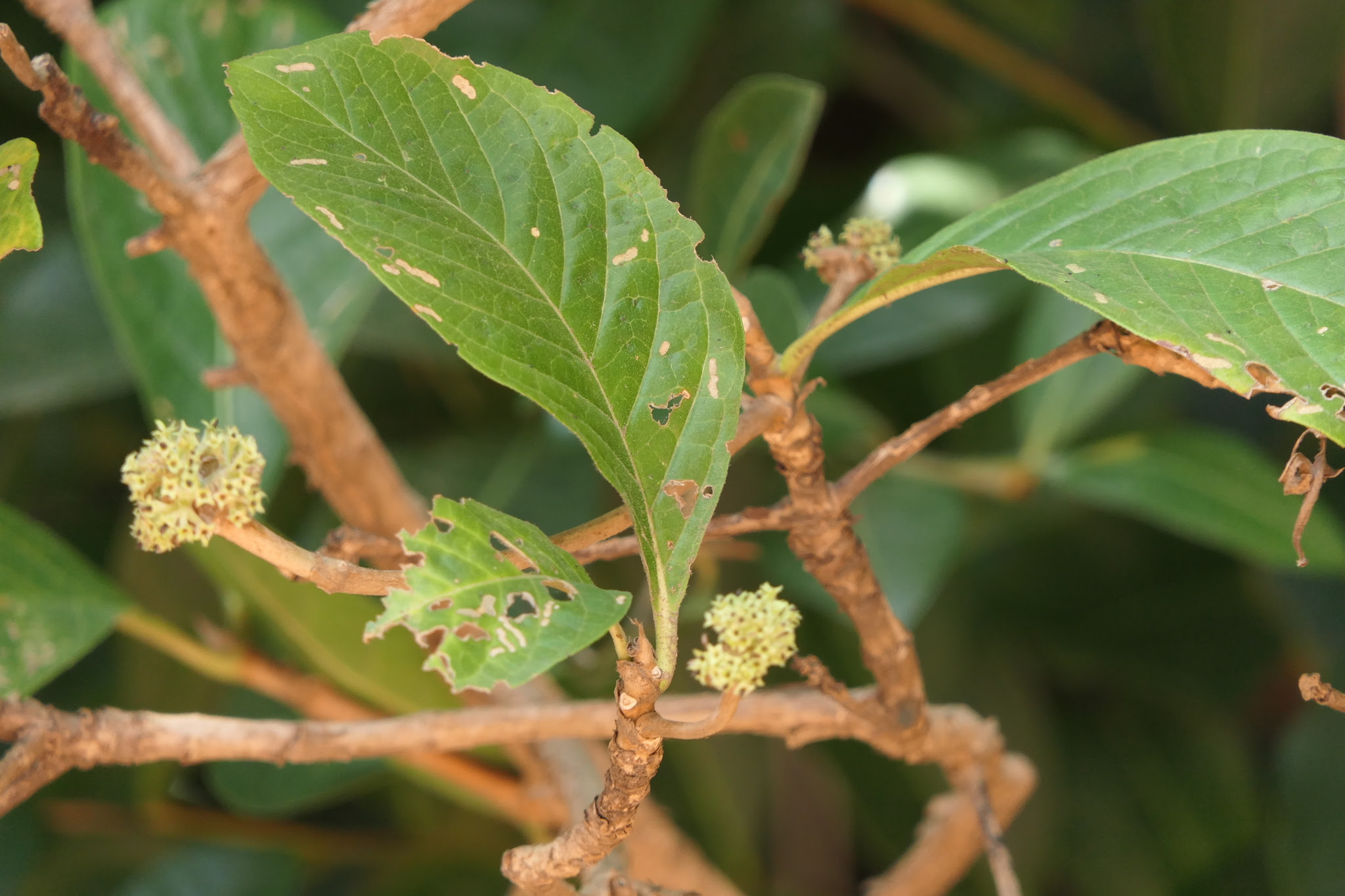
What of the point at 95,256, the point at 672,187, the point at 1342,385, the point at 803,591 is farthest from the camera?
the point at 672,187

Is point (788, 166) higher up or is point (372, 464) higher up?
point (788, 166)

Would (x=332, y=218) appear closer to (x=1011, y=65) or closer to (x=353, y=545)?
(x=353, y=545)

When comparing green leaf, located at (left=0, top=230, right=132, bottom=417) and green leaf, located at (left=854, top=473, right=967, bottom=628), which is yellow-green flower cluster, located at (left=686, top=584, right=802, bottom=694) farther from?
green leaf, located at (left=0, top=230, right=132, bottom=417)

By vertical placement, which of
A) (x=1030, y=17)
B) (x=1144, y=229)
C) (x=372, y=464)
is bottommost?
(x=372, y=464)

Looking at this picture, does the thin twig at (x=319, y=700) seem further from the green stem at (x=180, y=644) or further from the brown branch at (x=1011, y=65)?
the brown branch at (x=1011, y=65)

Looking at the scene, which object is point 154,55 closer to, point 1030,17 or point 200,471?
point 200,471

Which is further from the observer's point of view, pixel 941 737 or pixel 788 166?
pixel 788 166

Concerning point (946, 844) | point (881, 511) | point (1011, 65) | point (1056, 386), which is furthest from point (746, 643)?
point (1011, 65)

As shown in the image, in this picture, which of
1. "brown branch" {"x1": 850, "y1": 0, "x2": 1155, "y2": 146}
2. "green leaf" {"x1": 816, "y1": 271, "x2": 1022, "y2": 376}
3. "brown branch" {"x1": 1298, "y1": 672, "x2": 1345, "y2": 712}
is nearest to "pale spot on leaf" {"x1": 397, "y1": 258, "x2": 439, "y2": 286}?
"brown branch" {"x1": 1298, "y1": 672, "x2": 1345, "y2": 712}

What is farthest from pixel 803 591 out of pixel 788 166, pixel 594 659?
pixel 788 166
